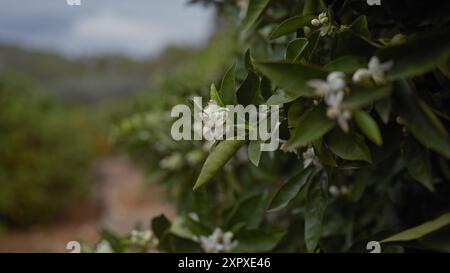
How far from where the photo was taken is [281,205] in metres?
0.96

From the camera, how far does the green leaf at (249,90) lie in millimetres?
868

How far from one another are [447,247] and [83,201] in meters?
5.93

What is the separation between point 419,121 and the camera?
2.17ft

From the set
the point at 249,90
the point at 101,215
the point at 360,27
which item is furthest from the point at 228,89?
the point at 101,215

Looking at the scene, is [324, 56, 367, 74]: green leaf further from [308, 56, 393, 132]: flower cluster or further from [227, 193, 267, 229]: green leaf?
[227, 193, 267, 229]: green leaf

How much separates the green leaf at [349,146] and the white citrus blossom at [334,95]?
8 centimetres

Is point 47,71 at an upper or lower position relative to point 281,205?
upper

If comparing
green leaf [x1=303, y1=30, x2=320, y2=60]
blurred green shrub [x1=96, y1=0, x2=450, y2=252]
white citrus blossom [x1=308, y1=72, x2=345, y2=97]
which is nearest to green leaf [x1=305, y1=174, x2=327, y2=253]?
blurred green shrub [x1=96, y1=0, x2=450, y2=252]

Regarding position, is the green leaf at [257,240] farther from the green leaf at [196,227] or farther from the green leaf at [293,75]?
the green leaf at [293,75]

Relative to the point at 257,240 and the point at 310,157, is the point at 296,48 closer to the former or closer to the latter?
the point at 310,157

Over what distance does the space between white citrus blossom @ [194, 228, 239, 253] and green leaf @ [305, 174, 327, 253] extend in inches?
9.7

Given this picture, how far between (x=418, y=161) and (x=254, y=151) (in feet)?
0.83
